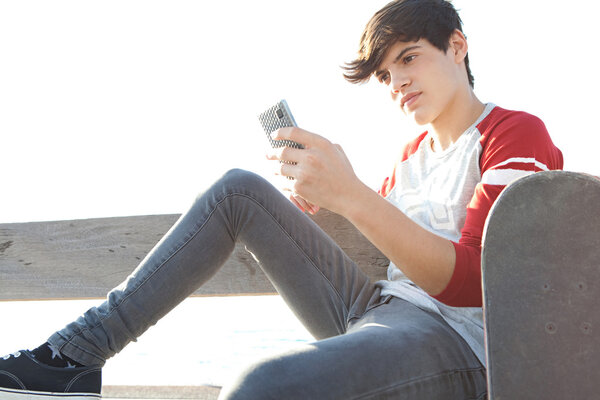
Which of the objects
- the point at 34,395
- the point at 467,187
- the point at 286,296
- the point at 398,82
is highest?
the point at 398,82

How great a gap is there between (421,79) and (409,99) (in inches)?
2.2

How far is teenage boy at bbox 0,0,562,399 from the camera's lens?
0.82 meters

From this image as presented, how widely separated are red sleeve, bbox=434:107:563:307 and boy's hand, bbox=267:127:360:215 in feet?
0.78

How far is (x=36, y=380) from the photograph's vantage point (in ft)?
3.49

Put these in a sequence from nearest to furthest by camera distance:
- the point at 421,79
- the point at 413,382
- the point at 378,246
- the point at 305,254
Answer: the point at 413,382, the point at 378,246, the point at 305,254, the point at 421,79

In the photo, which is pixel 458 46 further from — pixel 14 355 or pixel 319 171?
pixel 14 355

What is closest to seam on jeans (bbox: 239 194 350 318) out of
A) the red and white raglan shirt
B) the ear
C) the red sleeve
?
the red and white raglan shirt

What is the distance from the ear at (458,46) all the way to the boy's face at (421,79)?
0.07 meters

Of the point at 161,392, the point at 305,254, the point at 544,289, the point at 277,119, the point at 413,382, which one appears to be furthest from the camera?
the point at 161,392

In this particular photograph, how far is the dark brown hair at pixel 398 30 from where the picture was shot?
1.34 m

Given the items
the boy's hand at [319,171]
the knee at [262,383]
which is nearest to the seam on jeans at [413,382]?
the knee at [262,383]

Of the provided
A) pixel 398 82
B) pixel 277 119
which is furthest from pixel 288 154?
pixel 398 82

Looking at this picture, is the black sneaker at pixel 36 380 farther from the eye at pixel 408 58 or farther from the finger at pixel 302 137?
the eye at pixel 408 58

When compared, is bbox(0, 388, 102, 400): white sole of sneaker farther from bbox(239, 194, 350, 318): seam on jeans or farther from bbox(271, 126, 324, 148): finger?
bbox(271, 126, 324, 148): finger
